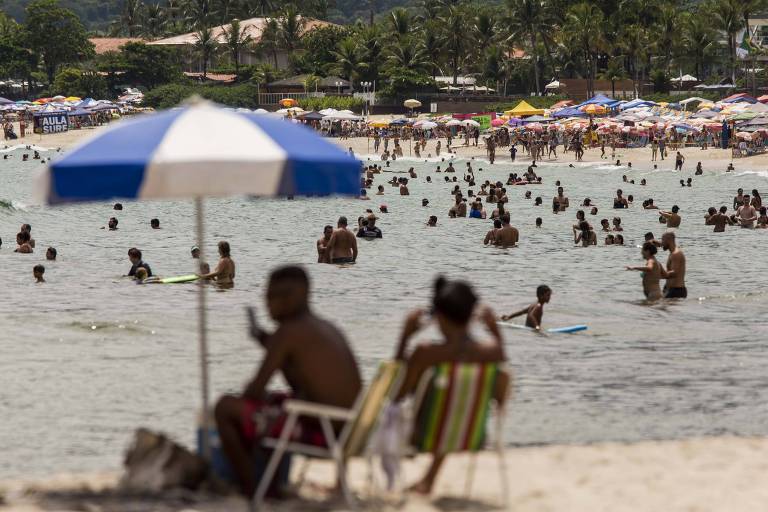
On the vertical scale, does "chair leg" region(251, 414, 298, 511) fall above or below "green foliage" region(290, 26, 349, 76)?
below

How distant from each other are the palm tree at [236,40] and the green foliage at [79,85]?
1044 cm

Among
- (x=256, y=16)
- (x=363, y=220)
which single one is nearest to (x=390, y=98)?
(x=256, y=16)

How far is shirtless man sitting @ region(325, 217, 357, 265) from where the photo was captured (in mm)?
22078

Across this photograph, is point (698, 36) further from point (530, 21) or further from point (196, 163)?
point (196, 163)

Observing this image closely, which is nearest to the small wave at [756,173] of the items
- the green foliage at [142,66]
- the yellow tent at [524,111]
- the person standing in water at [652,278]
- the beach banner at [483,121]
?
the yellow tent at [524,111]

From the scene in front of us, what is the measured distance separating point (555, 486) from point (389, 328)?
891cm

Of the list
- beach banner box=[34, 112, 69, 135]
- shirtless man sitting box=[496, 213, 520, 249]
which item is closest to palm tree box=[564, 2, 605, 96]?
beach banner box=[34, 112, 69, 135]

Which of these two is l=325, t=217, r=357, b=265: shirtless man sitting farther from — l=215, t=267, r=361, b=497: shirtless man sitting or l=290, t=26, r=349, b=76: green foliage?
l=290, t=26, r=349, b=76: green foliage

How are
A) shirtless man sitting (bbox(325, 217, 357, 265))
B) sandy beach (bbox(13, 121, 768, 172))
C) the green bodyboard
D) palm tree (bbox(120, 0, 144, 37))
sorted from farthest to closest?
palm tree (bbox(120, 0, 144, 37)), sandy beach (bbox(13, 121, 768, 172)), shirtless man sitting (bbox(325, 217, 357, 265)), the green bodyboard

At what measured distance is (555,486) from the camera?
676 cm

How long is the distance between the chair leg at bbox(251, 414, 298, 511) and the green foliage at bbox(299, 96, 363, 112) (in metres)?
74.2

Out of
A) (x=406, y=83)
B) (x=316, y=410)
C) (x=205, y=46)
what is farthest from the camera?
(x=205, y=46)

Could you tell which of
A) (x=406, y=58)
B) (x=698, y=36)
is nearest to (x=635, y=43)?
(x=698, y=36)

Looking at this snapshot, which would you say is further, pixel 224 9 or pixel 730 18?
pixel 224 9
